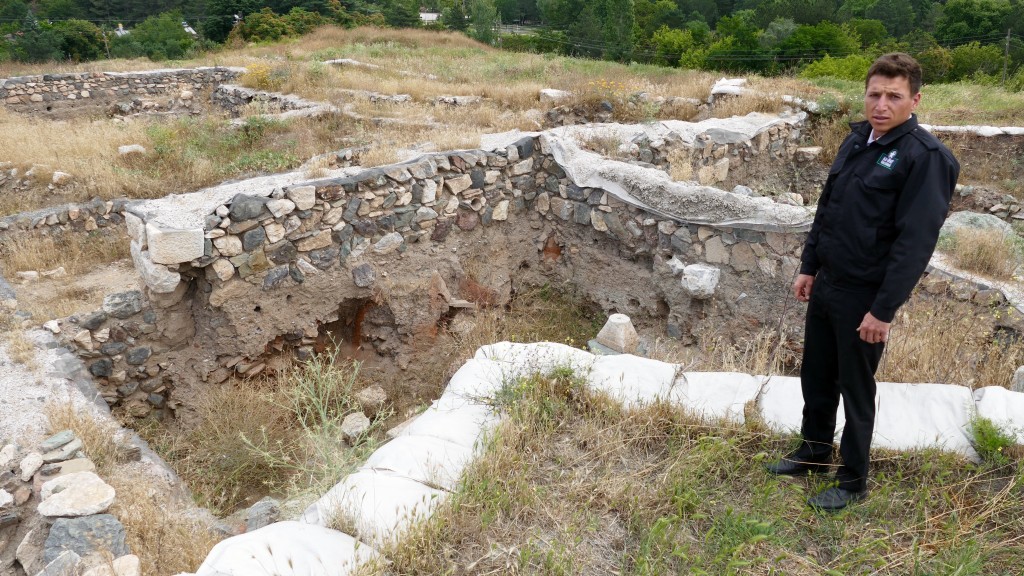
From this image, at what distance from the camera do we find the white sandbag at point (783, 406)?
2.93 metres

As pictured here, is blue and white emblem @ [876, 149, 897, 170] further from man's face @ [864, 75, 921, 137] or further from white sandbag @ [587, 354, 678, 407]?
white sandbag @ [587, 354, 678, 407]

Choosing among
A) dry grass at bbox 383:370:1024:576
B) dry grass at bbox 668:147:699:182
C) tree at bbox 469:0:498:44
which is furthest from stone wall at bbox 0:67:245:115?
tree at bbox 469:0:498:44

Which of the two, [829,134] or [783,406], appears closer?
[783,406]

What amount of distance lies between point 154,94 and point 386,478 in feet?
57.8

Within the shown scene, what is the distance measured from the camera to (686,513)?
8.20ft

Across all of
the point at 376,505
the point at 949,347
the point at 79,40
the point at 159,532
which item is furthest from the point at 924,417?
the point at 79,40

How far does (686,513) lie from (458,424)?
1.13m

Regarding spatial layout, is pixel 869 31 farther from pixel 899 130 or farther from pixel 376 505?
pixel 376 505

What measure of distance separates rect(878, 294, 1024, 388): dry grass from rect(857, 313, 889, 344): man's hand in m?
1.29

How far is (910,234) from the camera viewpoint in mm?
2178

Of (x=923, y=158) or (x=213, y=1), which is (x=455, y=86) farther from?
(x=213, y=1)

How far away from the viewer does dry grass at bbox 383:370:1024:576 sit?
2.23 m

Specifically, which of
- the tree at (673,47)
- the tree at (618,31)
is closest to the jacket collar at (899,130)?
the tree at (673,47)

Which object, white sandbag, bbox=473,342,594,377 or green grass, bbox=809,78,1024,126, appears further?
green grass, bbox=809,78,1024,126
